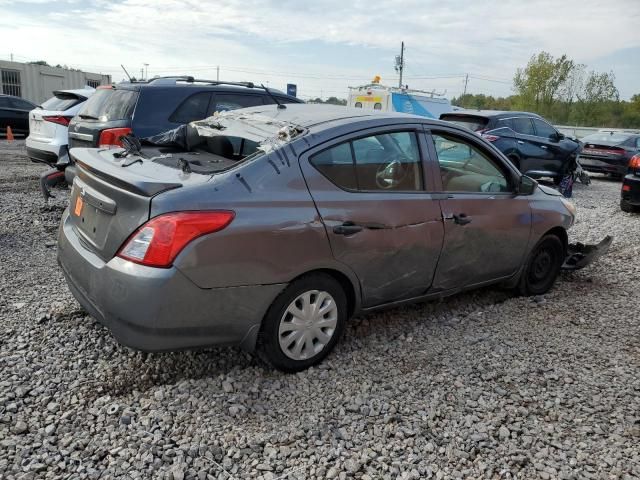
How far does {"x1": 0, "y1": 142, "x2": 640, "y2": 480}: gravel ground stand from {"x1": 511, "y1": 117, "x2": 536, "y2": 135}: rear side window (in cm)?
743

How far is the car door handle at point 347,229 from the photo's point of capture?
3.14 meters

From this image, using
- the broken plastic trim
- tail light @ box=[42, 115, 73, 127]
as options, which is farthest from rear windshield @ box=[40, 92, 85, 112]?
the broken plastic trim

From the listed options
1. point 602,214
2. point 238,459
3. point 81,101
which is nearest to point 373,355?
point 238,459

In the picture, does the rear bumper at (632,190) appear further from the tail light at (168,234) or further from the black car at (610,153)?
the tail light at (168,234)

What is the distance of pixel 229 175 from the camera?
287 centimetres

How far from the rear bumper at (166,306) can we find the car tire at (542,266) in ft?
8.91

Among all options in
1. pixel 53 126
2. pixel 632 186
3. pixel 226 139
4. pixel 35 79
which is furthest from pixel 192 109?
pixel 35 79

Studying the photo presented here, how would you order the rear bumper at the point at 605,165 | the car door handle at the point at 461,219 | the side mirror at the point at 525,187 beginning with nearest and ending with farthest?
the car door handle at the point at 461,219, the side mirror at the point at 525,187, the rear bumper at the point at 605,165

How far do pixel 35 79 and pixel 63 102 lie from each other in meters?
28.3

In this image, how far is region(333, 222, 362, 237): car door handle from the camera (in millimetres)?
3141

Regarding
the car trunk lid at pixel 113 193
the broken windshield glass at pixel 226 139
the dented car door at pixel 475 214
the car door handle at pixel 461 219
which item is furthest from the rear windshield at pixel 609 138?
A: the car trunk lid at pixel 113 193

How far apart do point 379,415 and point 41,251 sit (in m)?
4.13

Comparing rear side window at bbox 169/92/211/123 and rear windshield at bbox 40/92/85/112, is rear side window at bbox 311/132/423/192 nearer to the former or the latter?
rear side window at bbox 169/92/211/123

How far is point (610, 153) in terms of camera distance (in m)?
14.4
